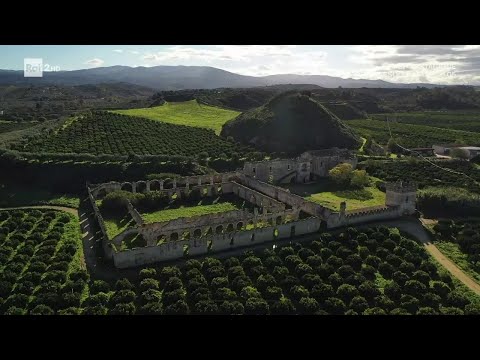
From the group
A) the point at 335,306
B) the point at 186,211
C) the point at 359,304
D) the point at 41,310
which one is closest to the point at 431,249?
the point at 359,304

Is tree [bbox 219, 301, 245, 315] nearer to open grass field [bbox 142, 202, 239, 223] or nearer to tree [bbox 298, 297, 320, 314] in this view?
tree [bbox 298, 297, 320, 314]

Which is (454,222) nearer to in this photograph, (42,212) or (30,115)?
(42,212)

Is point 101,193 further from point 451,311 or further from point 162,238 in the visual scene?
point 451,311

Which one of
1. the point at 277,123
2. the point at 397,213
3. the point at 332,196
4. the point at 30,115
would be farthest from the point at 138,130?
the point at 397,213

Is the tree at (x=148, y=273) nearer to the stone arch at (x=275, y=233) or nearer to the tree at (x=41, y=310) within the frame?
the tree at (x=41, y=310)

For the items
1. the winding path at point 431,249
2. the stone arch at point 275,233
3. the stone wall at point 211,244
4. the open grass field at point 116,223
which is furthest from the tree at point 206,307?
the winding path at point 431,249
